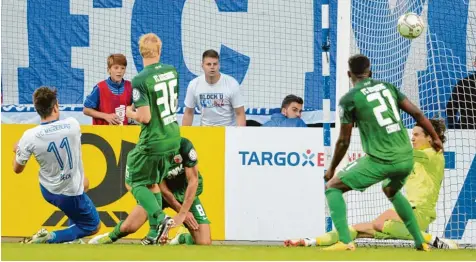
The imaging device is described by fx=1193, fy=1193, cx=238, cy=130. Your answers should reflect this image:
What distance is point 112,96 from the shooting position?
15.4 m

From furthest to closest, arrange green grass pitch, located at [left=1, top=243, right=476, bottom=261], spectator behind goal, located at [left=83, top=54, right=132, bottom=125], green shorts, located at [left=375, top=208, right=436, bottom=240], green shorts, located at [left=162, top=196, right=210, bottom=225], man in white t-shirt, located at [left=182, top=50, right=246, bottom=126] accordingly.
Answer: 1. man in white t-shirt, located at [left=182, top=50, right=246, bottom=126]
2. spectator behind goal, located at [left=83, top=54, right=132, bottom=125]
3. green shorts, located at [left=162, top=196, right=210, bottom=225]
4. green shorts, located at [left=375, top=208, right=436, bottom=240]
5. green grass pitch, located at [left=1, top=243, right=476, bottom=261]

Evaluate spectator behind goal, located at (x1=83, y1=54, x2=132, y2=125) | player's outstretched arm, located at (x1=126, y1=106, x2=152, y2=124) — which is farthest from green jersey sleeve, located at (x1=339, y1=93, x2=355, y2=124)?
spectator behind goal, located at (x1=83, y1=54, x2=132, y2=125)

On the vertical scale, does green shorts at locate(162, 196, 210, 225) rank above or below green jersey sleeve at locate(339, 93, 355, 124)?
below

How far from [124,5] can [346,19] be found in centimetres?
520

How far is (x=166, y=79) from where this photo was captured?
12.6 m

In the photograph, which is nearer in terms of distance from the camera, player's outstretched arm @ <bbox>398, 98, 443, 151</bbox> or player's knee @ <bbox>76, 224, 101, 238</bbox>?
player's outstretched arm @ <bbox>398, 98, 443, 151</bbox>

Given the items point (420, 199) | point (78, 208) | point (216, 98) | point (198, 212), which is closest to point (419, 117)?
point (420, 199)

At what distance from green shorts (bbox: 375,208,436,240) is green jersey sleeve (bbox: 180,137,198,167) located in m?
2.19

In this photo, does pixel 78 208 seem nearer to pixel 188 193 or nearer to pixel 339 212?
pixel 188 193

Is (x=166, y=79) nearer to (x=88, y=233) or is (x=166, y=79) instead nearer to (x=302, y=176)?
(x=88, y=233)

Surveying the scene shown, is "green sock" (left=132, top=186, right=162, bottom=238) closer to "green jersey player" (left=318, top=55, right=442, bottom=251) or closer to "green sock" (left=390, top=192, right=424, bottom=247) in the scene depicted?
"green jersey player" (left=318, top=55, right=442, bottom=251)

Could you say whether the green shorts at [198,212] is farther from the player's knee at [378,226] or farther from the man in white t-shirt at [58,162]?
the player's knee at [378,226]

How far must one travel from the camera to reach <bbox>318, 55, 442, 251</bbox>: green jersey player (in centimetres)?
1154

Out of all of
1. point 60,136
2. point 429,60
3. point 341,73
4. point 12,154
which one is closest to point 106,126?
point 12,154
